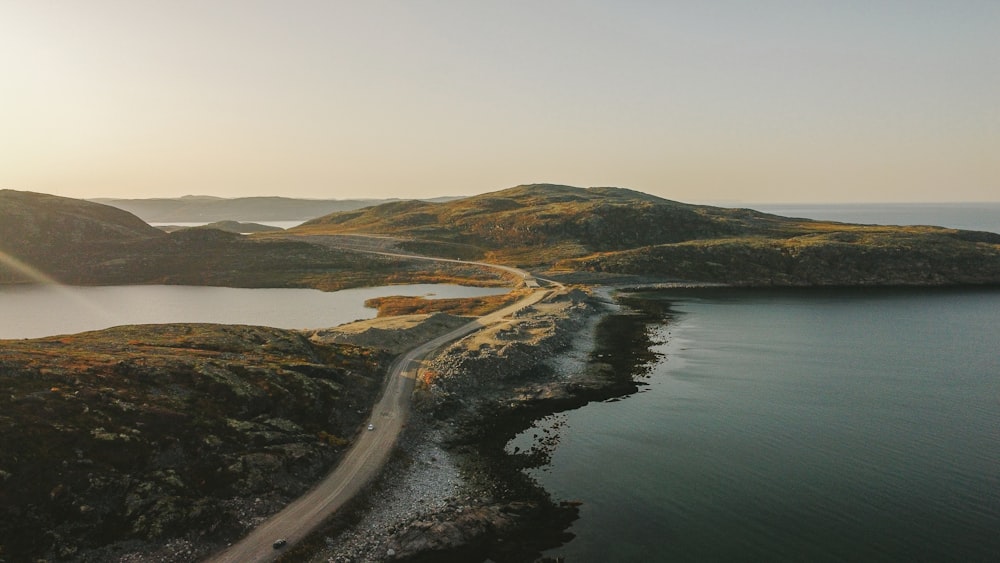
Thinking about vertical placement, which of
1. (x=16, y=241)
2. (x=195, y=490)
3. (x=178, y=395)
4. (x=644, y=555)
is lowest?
(x=644, y=555)

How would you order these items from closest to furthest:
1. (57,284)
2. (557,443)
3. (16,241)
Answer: (557,443), (57,284), (16,241)

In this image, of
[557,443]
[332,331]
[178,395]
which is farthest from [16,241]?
[557,443]

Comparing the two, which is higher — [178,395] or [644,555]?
[178,395]

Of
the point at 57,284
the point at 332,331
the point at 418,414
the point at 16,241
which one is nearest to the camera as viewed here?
the point at 418,414

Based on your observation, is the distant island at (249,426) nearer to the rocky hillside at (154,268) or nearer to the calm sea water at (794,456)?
the calm sea water at (794,456)

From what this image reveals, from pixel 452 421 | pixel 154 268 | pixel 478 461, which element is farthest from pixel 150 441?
pixel 154 268

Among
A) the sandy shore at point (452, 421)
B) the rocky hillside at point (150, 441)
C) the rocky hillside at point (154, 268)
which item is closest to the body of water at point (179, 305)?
the rocky hillside at point (154, 268)

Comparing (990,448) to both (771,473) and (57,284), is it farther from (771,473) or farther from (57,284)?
(57,284)
